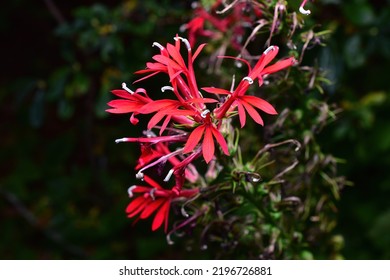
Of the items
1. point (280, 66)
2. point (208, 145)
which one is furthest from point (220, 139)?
point (280, 66)

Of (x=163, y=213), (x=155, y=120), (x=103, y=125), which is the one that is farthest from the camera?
(x=103, y=125)

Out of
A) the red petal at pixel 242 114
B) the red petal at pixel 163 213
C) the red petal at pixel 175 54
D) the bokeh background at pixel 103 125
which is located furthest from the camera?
the bokeh background at pixel 103 125

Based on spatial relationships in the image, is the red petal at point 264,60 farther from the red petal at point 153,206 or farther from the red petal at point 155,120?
the red petal at point 153,206

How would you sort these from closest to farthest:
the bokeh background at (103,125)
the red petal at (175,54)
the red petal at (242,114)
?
the red petal at (242,114), the red petal at (175,54), the bokeh background at (103,125)

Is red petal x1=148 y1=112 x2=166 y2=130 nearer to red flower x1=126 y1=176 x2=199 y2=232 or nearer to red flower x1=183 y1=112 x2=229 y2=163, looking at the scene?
red flower x1=183 y1=112 x2=229 y2=163

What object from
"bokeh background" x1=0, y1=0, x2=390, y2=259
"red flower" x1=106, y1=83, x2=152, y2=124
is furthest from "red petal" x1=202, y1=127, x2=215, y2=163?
"bokeh background" x1=0, y1=0, x2=390, y2=259

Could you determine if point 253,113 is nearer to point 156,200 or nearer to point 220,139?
point 220,139

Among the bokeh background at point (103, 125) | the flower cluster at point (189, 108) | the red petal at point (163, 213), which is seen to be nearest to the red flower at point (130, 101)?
the flower cluster at point (189, 108)
